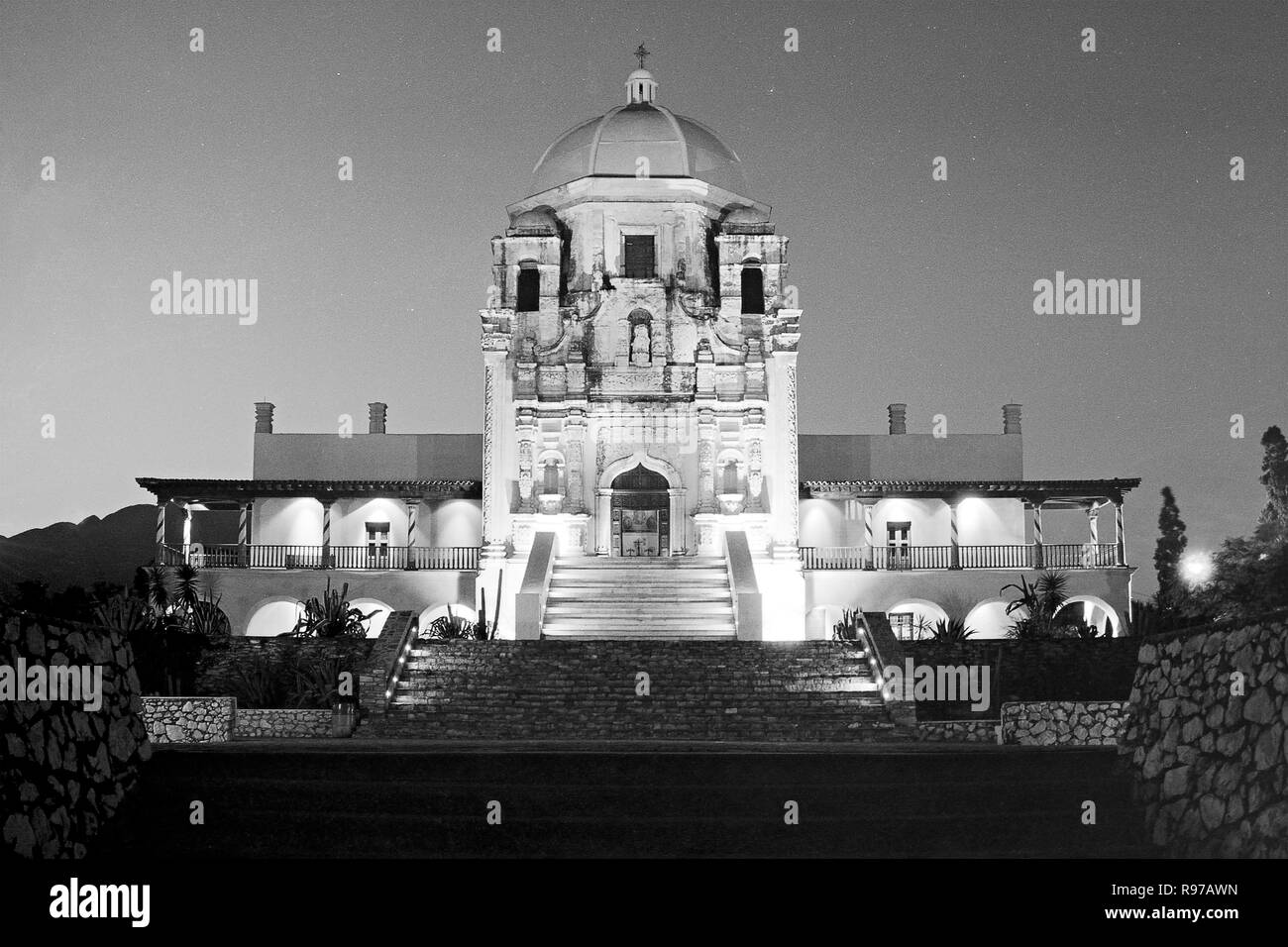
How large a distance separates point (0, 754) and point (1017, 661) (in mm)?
19506

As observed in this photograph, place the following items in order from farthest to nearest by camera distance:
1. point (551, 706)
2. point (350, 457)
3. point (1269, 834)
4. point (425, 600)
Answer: point (350, 457) → point (425, 600) → point (551, 706) → point (1269, 834)

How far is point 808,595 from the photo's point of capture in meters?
39.0

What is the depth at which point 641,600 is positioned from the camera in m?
32.6

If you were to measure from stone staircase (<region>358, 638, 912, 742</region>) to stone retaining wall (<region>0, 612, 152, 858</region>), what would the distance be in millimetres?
9894

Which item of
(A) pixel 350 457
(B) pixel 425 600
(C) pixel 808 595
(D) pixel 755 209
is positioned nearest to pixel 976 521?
(C) pixel 808 595

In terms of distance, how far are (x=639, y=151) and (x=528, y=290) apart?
15.7 ft

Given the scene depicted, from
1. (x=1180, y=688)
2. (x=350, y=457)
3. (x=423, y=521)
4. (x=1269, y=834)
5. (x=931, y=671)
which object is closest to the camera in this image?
(x=1269, y=834)

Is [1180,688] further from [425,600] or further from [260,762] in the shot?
[425,600]

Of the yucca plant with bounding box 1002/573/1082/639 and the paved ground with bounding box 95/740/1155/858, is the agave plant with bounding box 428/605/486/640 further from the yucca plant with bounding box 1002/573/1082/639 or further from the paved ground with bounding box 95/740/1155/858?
the paved ground with bounding box 95/740/1155/858

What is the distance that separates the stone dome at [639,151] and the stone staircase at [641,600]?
35.7ft

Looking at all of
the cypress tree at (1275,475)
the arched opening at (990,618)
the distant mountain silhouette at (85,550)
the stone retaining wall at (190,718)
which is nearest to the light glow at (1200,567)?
the cypress tree at (1275,475)

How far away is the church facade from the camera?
125ft

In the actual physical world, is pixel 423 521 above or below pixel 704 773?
above

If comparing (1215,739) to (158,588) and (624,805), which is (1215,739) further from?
(158,588)
